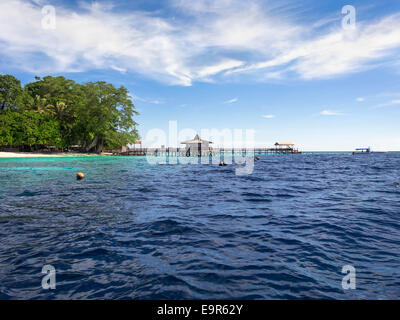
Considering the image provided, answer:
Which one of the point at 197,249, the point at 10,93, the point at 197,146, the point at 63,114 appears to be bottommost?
Result: the point at 197,249

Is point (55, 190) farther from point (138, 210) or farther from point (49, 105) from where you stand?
point (49, 105)

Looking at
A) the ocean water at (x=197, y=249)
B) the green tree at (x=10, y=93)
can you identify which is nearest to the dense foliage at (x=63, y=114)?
the green tree at (x=10, y=93)

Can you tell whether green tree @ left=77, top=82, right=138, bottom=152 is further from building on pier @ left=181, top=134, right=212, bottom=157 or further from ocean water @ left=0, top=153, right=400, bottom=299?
ocean water @ left=0, top=153, right=400, bottom=299

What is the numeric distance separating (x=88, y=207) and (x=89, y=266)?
4.77 metres

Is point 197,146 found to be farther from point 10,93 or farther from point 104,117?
point 10,93

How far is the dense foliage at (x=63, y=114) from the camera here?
4728 centimetres

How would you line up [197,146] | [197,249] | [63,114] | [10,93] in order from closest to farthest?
[197,249] < [10,93] < [63,114] < [197,146]

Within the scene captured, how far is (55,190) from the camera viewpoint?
39.2 feet

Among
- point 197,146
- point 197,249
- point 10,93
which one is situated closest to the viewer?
point 197,249

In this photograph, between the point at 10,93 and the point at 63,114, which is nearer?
the point at 10,93

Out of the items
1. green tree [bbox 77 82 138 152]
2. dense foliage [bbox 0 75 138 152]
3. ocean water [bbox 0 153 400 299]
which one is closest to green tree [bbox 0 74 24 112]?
dense foliage [bbox 0 75 138 152]

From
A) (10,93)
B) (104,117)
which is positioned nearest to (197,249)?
(104,117)

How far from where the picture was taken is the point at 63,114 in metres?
55.3
